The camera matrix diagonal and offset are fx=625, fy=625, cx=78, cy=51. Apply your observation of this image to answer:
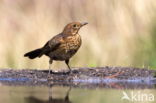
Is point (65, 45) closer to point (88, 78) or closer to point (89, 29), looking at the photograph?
point (88, 78)

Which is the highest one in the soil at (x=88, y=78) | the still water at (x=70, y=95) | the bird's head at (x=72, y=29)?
the bird's head at (x=72, y=29)

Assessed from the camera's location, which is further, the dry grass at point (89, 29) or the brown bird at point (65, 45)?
the dry grass at point (89, 29)

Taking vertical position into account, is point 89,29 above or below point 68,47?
above

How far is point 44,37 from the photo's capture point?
434 inches

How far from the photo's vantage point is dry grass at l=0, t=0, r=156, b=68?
10758 mm

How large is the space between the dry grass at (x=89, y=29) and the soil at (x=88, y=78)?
1800 millimetres

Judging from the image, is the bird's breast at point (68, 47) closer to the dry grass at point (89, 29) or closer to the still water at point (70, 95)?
the still water at point (70, 95)

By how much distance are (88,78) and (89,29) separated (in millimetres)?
3184

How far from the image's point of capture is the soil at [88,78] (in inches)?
310

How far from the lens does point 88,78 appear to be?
26.8 feet

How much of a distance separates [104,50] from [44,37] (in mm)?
1089

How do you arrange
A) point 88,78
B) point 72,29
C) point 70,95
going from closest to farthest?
point 70,95, point 88,78, point 72,29

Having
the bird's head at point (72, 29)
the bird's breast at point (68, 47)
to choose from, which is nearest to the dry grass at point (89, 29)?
the bird's head at point (72, 29)

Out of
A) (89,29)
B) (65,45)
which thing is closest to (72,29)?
(65,45)
